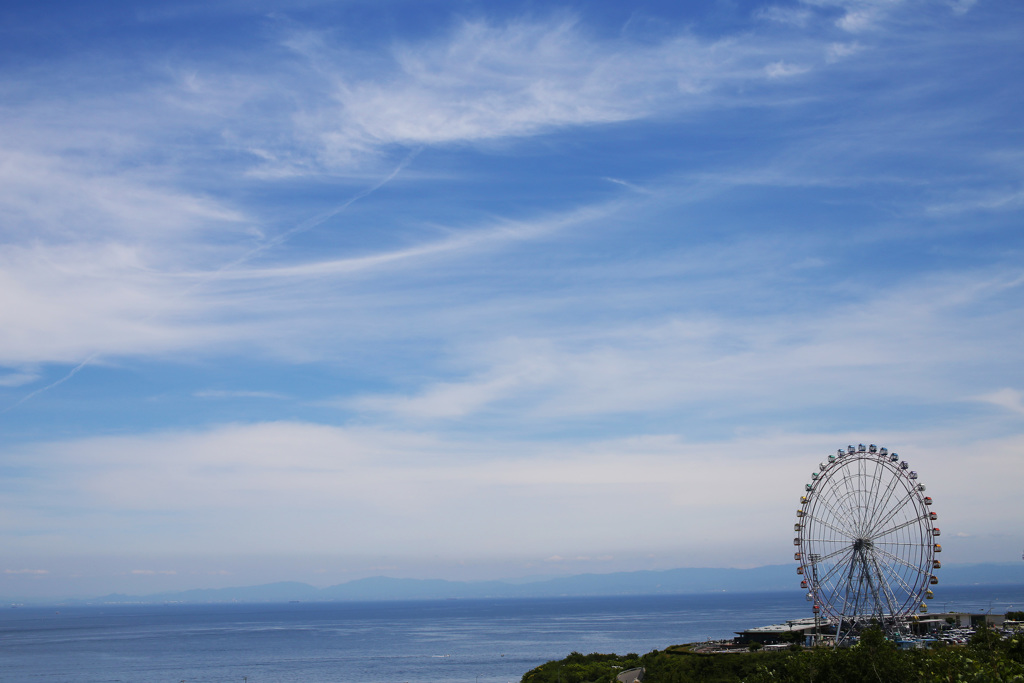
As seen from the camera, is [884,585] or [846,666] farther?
[884,585]

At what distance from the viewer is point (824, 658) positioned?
154ft

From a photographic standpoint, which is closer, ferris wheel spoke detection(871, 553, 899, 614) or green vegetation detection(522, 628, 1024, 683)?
green vegetation detection(522, 628, 1024, 683)

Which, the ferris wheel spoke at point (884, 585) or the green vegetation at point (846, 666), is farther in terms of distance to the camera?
the ferris wheel spoke at point (884, 585)

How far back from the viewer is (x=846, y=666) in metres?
45.2

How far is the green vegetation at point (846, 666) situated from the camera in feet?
120

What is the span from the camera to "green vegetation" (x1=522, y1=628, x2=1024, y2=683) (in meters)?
36.4

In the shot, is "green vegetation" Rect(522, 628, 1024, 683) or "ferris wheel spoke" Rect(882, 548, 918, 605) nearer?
"green vegetation" Rect(522, 628, 1024, 683)

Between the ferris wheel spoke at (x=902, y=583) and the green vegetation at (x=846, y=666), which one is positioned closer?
the green vegetation at (x=846, y=666)

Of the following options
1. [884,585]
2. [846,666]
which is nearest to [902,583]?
[884,585]

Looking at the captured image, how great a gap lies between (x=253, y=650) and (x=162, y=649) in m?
25.0

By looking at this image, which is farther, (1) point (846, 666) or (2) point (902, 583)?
(2) point (902, 583)

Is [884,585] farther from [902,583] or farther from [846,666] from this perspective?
[846,666]

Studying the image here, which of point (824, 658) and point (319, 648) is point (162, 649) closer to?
point (319, 648)

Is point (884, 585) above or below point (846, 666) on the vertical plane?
above
